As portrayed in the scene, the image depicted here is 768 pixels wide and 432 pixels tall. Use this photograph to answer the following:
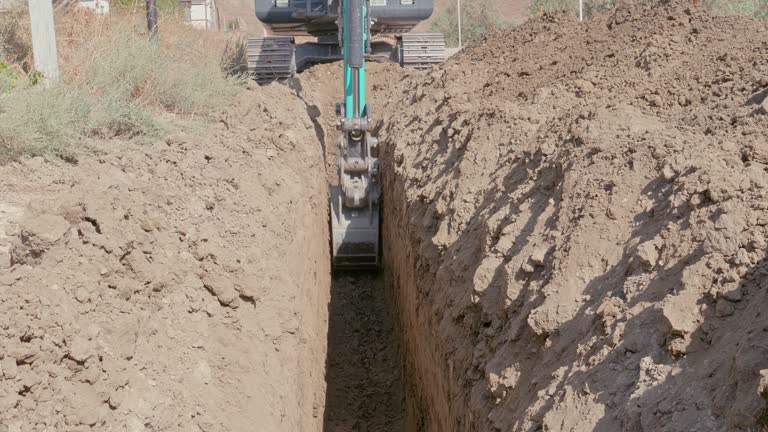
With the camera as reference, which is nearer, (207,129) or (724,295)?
(724,295)

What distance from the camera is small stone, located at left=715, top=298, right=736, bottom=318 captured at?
281 cm

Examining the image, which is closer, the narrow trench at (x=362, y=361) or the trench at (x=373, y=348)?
the trench at (x=373, y=348)

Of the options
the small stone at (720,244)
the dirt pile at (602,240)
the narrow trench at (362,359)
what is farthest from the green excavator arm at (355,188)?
the small stone at (720,244)

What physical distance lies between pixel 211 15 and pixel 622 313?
1049 inches

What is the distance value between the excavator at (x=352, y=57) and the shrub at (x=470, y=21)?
14.5 m

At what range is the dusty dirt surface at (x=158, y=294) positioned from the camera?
3.24m

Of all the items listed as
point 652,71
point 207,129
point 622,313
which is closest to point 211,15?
point 207,129

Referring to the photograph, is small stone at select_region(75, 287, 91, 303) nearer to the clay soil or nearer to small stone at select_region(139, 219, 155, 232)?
the clay soil

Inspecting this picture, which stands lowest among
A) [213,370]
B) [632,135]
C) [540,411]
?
[213,370]

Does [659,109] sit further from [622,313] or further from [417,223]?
[622,313]

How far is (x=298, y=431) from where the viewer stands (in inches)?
207

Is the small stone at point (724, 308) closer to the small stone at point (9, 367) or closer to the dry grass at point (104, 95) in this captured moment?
the small stone at point (9, 367)

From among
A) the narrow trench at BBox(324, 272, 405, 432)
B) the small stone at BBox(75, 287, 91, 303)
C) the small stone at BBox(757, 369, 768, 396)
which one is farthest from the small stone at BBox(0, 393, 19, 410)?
the narrow trench at BBox(324, 272, 405, 432)

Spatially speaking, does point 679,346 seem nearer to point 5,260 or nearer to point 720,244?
point 720,244
